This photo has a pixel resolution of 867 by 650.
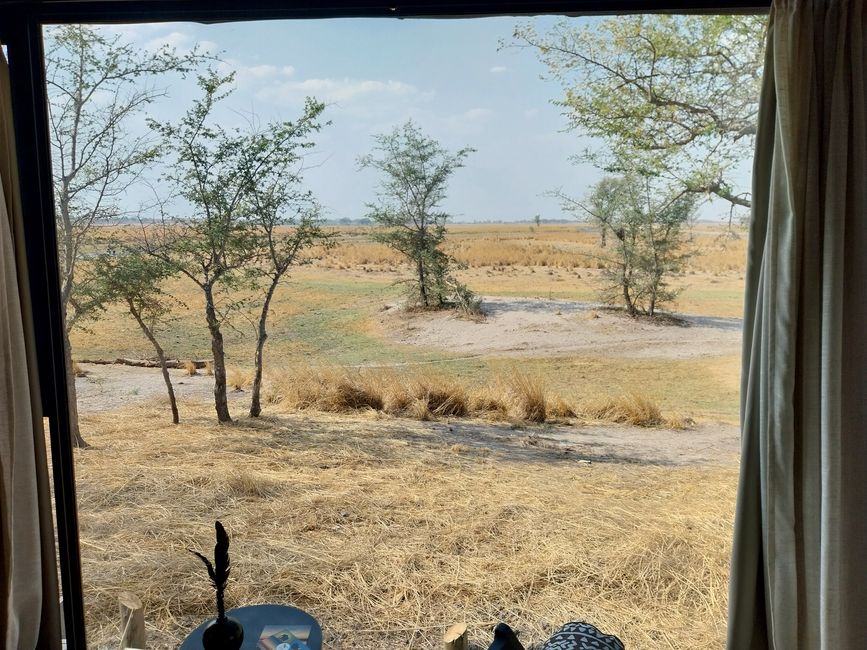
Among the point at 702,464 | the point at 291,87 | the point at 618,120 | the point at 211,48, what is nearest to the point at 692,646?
the point at 702,464

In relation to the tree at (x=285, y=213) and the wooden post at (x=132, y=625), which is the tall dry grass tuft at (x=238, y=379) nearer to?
the tree at (x=285, y=213)

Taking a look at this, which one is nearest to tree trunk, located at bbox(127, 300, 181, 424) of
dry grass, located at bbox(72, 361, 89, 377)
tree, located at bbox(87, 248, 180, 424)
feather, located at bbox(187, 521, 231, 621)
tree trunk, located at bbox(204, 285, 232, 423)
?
tree, located at bbox(87, 248, 180, 424)

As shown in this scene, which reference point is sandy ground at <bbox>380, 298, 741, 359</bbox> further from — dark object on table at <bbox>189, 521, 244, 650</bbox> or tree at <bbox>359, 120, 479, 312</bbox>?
dark object on table at <bbox>189, 521, 244, 650</bbox>

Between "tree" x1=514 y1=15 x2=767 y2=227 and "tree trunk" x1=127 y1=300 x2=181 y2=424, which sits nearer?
"tree" x1=514 y1=15 x2=767 y2=227

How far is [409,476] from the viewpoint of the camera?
274cm

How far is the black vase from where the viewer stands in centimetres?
147

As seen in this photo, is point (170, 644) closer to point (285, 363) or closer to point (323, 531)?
point (323, 531)

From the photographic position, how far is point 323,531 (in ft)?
8.51

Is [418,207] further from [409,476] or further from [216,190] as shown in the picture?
[409,476]

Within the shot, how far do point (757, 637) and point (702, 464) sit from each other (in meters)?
1.14

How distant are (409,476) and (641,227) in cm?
144

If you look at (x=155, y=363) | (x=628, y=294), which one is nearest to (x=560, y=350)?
(x=628, y=294)

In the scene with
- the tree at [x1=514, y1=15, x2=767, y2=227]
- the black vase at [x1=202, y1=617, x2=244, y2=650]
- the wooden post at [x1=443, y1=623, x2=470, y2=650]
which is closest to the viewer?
the black vase at [x1=202, y1=617, x2=244, y2=650]

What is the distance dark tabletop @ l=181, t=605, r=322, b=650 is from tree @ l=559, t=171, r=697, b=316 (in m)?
1.70
